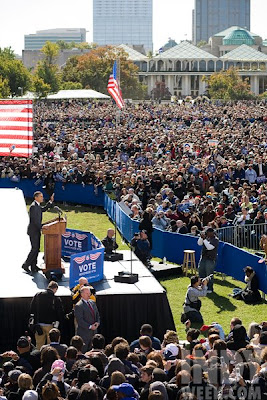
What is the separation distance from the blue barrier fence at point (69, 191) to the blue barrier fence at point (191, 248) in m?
5.81

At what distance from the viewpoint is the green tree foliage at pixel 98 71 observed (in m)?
A: 121

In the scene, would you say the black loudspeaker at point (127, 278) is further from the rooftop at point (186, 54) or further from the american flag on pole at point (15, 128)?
the rooftop at point (186, 54)

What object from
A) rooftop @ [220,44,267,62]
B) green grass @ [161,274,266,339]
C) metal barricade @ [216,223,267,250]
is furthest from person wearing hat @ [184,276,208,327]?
rooftop @ [220,44,267,62]

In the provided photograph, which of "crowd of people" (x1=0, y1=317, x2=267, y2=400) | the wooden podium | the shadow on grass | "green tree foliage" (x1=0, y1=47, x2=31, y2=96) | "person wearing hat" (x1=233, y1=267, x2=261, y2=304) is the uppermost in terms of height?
"green tree foliage" (x1=0, y1=47, x2=31, y2=96)

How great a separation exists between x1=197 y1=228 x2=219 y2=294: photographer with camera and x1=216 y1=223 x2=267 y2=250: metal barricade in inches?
107

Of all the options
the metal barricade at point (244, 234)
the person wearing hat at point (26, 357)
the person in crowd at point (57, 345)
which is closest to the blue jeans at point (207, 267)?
the metal barricade at point (244, 234)

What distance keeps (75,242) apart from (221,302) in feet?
10.7

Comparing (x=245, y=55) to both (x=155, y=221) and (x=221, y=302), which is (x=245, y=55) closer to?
(x=155, y=221)

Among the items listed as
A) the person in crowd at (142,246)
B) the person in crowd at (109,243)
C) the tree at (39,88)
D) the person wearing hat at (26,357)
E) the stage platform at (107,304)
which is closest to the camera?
the person wearing hat at (26,357)

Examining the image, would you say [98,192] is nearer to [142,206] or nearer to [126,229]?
[142,206]

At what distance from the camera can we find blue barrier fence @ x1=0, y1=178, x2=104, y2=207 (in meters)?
30.1

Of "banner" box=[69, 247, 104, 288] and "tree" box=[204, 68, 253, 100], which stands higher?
"tree" box=[204, 68, 253, 100]

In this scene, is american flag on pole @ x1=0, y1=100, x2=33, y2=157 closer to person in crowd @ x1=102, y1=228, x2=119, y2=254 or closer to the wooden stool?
person in crowd @ x1=102, y1=228, x2=119, y2=254

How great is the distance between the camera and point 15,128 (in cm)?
1788
